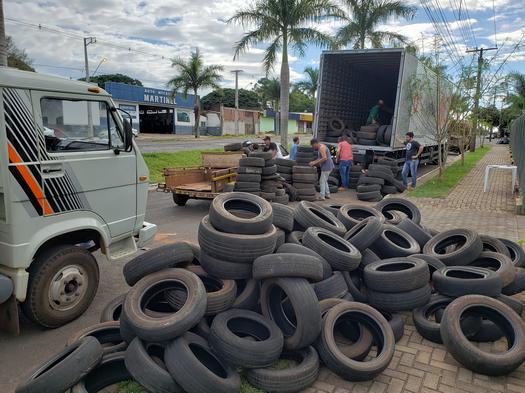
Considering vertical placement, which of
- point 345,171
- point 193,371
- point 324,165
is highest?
point 324,165

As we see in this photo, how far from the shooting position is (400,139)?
566 inches

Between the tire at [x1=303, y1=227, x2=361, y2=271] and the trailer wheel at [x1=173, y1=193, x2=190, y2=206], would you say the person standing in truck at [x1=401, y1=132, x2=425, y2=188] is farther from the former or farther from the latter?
the tire at [x1=303, y1=227, x2=361, y2=271]

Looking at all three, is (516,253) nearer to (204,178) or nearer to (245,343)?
(245,343)

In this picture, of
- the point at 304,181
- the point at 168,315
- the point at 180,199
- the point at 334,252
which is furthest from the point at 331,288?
the point at 304,181

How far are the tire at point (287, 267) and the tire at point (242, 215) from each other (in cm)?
52

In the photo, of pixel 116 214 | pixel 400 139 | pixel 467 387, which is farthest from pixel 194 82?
pixel 467 387

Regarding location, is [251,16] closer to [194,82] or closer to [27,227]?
[27,227]

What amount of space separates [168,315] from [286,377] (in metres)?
1.10

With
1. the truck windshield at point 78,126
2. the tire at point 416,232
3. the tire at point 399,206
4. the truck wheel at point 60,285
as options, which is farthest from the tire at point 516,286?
the truck windshield at point 78,126

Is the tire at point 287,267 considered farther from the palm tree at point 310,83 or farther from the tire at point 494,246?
the palm tree at point 310,83

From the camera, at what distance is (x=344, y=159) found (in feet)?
45.9

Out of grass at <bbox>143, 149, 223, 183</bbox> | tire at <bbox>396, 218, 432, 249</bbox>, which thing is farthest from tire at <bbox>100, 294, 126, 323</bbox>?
grass at <bbox>143, 149, 223, 183</bbox>

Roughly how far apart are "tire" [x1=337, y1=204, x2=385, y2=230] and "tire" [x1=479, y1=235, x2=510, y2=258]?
1.39 meters

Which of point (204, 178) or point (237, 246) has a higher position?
point (237, 246)
